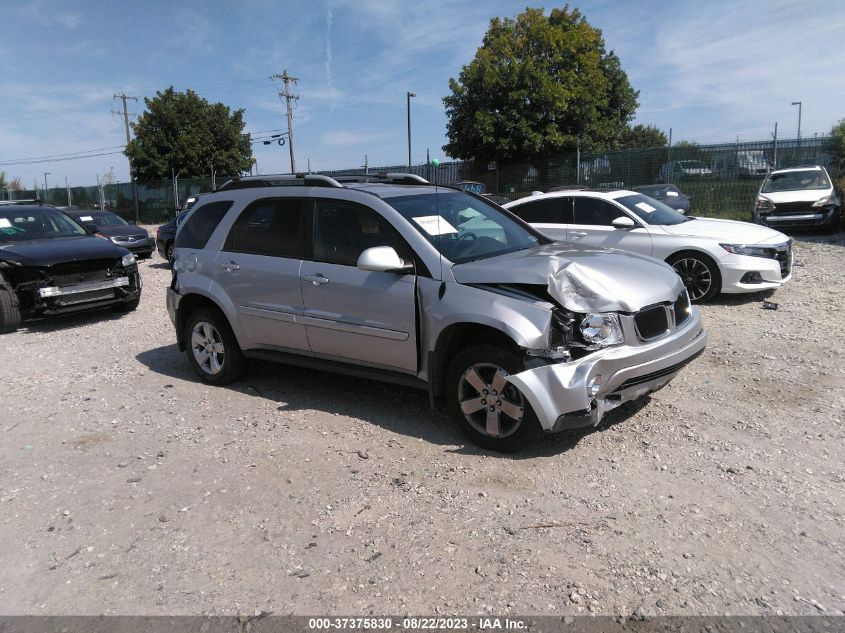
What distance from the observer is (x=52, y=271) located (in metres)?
8.66

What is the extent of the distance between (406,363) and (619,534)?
1898mm

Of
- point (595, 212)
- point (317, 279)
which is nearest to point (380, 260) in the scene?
point (317, 279)

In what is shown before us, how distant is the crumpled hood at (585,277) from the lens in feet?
13.4

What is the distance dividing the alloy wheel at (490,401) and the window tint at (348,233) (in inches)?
40.4

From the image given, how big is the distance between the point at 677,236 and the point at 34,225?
9.21 meters

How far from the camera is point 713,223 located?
30.5 ft

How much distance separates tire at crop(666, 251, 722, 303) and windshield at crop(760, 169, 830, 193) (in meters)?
9.22

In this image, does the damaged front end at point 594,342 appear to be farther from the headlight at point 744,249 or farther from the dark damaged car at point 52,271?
the dark damaged car at point 52,271

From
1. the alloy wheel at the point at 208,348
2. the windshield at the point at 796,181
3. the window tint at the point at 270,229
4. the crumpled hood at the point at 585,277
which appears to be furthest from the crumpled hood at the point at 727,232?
the windshield at the point at 796,181

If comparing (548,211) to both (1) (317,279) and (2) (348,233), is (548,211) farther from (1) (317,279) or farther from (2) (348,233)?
(1) (317,279)

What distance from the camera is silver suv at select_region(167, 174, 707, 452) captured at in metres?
4.03

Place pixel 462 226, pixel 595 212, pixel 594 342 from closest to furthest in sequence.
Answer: pixel 594 342, pixel 462 226, pixel 595 212

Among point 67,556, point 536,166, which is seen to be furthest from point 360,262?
point 536,166

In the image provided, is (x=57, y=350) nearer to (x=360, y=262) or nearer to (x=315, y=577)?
(x=360, y=262)
